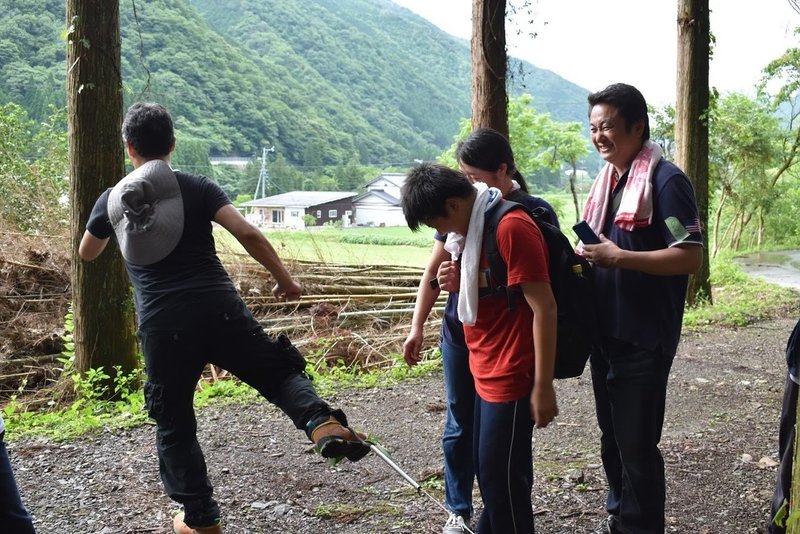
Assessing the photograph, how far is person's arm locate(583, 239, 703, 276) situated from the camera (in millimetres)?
2529

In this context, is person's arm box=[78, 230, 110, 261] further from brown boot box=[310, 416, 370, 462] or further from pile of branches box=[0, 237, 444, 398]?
pile of branches box=[0, 237, 444, 398]

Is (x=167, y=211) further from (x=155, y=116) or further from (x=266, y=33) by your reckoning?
(x=266, y=33)

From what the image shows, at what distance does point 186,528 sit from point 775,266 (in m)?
18.4

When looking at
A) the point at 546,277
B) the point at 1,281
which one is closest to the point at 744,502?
the point at 546,277

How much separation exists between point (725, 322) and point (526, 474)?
288 inches

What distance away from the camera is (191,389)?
3104mm

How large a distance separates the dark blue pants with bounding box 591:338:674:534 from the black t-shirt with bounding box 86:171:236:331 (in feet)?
5.46

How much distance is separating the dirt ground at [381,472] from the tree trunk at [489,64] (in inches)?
107

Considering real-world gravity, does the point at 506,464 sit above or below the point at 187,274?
below

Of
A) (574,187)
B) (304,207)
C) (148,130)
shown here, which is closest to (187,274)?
(148,130)

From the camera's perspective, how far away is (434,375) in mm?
6777

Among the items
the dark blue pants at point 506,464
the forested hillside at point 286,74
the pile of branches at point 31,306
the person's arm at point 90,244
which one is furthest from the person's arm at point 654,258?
the pile of branches at point 31,306

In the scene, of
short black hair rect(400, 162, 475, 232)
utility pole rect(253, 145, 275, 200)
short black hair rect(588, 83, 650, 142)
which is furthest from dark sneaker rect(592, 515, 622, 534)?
utility pole rect(253, 145, 275, 200)

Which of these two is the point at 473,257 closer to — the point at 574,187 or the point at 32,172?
the point at 32,172
